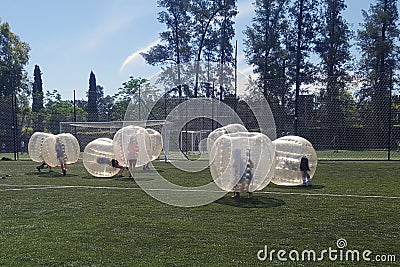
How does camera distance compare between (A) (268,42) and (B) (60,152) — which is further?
(A) (268,42)

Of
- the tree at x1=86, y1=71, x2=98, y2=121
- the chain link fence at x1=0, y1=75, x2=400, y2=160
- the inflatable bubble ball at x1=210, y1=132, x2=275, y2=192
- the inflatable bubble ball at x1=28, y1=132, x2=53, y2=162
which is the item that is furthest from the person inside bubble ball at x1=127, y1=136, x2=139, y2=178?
the tree at x1=86, y1=71, x2=98, y2=121

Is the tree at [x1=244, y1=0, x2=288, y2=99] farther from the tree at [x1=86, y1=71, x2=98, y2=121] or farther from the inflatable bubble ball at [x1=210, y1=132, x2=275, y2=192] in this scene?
the inflatable bubble ball at [x1=210, y1=132, x2=275, y2=192]

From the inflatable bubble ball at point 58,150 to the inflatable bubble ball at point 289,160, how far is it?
8497 mm

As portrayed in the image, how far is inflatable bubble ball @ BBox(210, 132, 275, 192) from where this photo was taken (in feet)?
30.3

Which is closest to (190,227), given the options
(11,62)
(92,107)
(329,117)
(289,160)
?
(289,160)

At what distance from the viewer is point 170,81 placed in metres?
33.7

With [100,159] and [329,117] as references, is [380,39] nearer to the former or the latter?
[329,117]

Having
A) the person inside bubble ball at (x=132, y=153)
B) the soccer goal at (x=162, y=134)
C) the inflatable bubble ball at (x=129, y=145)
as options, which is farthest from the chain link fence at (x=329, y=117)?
the person inside bubble ball at (x=132, y=153)

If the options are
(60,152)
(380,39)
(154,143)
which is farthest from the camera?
(380,39)

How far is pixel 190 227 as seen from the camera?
689cm

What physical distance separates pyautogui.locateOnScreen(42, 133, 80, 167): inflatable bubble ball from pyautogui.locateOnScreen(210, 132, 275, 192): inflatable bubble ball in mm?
9049

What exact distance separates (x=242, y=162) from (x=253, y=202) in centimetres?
87

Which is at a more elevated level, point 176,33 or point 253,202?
point 176,33

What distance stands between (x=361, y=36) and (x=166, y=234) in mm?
37325
